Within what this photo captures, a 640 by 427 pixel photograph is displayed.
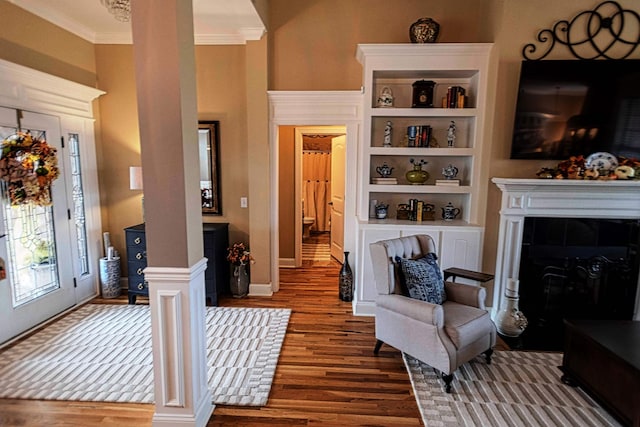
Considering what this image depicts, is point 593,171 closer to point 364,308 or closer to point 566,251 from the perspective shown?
point 566,251

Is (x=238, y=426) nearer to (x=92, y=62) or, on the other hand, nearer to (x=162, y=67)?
(x=162, y=67)

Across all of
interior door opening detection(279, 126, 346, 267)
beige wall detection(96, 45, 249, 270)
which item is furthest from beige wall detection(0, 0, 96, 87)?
interior door opening detection(279, 126, 346, 267)

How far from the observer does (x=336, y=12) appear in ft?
12.8

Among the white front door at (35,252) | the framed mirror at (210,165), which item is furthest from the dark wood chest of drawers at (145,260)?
the white front door at (35,252)

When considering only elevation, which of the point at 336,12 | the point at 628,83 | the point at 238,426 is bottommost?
the point at 238,426

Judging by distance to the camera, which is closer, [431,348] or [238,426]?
[238,426]

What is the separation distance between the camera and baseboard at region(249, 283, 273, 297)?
4.21 m

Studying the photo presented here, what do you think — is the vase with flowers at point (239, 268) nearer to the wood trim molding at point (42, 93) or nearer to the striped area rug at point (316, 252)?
the striped area rug at point (316, 252)

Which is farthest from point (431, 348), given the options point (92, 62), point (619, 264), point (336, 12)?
point (92, 62)

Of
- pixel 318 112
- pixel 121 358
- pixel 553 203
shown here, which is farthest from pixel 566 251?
pixel 121 358

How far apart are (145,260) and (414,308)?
2.97 m

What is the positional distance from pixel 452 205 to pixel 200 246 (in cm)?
300

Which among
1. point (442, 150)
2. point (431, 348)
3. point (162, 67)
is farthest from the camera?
point (442, 150)

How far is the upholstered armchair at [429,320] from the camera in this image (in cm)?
241
